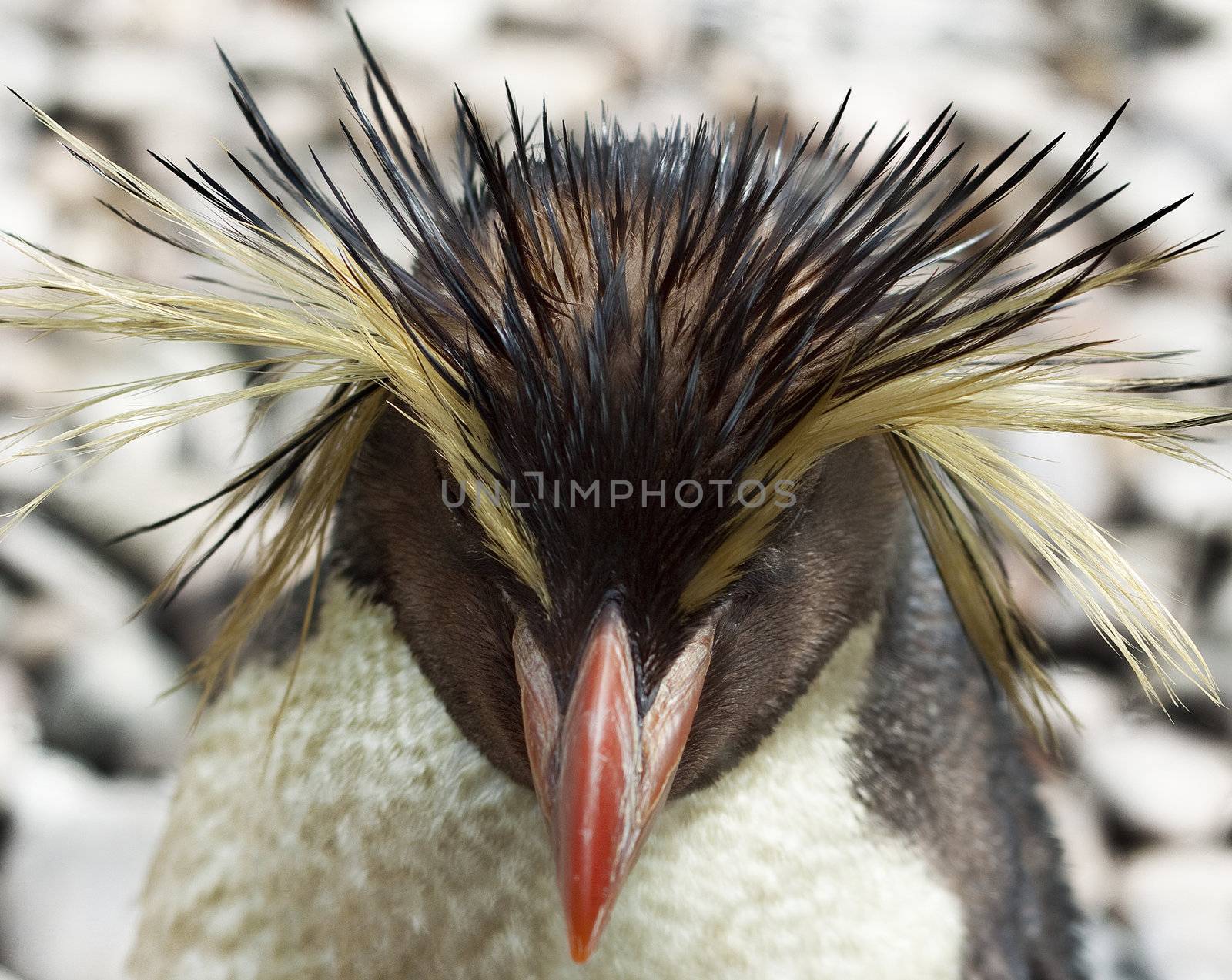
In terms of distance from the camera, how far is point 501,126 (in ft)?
5.97

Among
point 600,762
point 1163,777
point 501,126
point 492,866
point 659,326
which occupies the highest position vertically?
point 501,126

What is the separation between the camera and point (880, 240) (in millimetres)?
648

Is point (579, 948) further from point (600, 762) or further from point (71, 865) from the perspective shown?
point (71, 865)

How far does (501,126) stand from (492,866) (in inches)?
52.3

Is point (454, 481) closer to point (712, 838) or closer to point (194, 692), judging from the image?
point (712, 838)

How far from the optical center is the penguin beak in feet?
1.81

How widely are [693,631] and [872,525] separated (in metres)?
0.18

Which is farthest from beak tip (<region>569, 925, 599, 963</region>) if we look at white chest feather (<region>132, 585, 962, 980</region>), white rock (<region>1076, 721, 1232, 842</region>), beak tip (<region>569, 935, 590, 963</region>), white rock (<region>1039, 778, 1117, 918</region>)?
white rock (<region>1076, 721, 1232, 842</region>)

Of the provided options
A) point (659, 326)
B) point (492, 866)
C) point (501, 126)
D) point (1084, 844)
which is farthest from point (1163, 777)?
point (501, 126)

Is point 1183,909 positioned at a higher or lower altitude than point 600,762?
lower

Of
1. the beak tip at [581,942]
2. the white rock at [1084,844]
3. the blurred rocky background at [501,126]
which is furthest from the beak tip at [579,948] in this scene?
the white rock at [1084,844]

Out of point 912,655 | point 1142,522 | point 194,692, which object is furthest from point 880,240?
point 1142,522

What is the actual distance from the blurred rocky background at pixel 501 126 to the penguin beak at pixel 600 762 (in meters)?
0.40

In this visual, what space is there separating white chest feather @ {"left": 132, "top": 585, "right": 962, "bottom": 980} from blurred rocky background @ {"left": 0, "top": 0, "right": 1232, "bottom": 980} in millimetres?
186
